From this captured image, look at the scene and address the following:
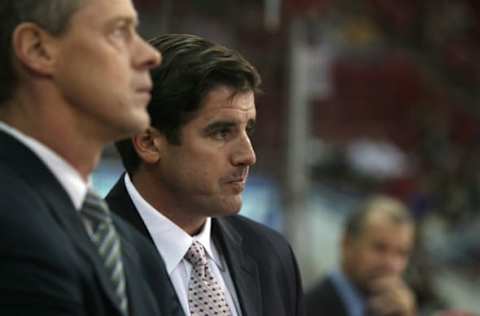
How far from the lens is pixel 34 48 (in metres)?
1.60

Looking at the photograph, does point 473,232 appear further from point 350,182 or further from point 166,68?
point 166,68

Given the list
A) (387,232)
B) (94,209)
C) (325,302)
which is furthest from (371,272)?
(94,209)

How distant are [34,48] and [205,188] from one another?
79 cm

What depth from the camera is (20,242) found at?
1.50m

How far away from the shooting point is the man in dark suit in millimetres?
1551

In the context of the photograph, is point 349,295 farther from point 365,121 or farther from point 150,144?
point 365,121

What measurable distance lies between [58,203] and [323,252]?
8.08 meters

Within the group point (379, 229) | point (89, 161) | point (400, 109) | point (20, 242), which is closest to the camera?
point (20, 242)

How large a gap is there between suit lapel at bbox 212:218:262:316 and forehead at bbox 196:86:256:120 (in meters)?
0.23

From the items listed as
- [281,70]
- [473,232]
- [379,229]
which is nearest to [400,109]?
[473,232]

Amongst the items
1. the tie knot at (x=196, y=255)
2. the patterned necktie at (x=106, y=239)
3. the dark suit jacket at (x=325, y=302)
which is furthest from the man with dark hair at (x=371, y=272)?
the patterned necktie at (x=106, y=239)

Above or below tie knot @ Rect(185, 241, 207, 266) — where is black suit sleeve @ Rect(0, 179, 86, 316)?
above

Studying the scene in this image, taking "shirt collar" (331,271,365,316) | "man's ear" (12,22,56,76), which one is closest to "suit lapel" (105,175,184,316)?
"man's ear" (12,22,56,76)

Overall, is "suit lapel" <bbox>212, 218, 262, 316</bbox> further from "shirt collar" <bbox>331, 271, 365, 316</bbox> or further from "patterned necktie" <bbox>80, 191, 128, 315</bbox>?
"shirt collar" <bbox>331, 271, 365, 316</bbox>
